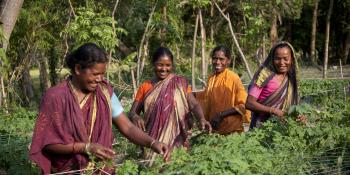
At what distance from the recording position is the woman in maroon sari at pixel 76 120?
3.30 meters

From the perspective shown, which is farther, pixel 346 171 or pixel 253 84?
pixel 253 84

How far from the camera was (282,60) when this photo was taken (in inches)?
200

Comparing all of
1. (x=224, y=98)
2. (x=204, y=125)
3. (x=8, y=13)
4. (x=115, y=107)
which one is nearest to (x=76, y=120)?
(x=115, y=107)

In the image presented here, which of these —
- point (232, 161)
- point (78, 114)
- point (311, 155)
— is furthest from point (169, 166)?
point (311, 155)

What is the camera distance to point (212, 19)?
1466cm

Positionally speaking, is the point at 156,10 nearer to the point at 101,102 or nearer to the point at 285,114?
the point at 285,114

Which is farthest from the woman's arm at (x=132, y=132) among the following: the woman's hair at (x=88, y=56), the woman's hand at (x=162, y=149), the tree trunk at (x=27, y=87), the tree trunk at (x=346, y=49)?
the tree trunk at (x=346, y=49)

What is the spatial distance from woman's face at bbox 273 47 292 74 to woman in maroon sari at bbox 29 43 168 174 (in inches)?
77.5

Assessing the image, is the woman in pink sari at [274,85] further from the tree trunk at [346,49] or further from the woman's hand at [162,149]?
the tree trunk at [346,49]

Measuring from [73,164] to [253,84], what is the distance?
2.20m

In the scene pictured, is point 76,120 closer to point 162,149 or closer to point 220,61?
point 162,149

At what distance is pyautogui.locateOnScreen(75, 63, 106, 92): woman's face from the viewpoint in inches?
132

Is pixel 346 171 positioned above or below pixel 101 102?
below

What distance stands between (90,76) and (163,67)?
1.76 metres
